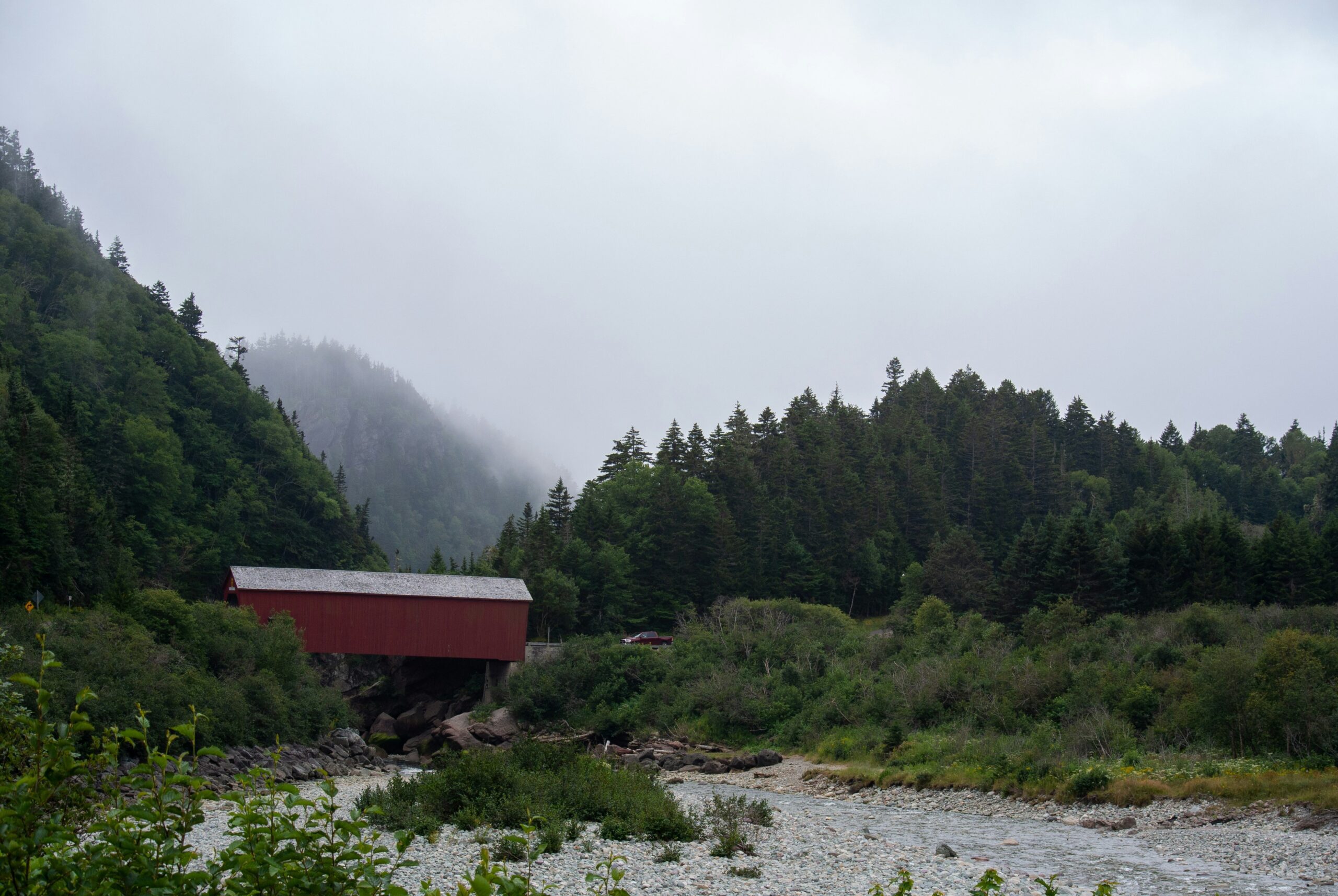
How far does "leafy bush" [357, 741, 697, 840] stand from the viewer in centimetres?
1833

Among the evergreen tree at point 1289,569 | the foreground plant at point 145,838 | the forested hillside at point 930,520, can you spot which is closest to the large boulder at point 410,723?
the forested hillside at point 930,520

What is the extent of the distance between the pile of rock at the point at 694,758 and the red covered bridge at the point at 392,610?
12.1m

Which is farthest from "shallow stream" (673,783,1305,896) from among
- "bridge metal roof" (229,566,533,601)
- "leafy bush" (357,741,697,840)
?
"bridge metal roof" (229,566,533,601)

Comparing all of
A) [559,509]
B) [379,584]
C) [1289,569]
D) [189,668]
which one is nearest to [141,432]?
[559,509]

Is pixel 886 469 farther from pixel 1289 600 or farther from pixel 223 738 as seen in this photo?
pixel 223 738

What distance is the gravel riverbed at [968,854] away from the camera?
1464 centimetres

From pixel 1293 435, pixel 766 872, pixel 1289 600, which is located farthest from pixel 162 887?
pixel 1293 435

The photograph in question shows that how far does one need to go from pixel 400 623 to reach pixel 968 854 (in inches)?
1504

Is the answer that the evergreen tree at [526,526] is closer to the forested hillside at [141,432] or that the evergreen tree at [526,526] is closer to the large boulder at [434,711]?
the forested hillside at [141,432]

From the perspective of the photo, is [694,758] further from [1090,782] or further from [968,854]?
[968,854]

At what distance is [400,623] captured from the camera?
168 ft

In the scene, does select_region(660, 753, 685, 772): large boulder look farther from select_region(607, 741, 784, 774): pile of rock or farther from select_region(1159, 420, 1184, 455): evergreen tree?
select_region(1159, 420, 1184, 455): evergreen tree

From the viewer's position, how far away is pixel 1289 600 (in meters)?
55.5

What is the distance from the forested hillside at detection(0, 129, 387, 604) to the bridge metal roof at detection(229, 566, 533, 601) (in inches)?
327
